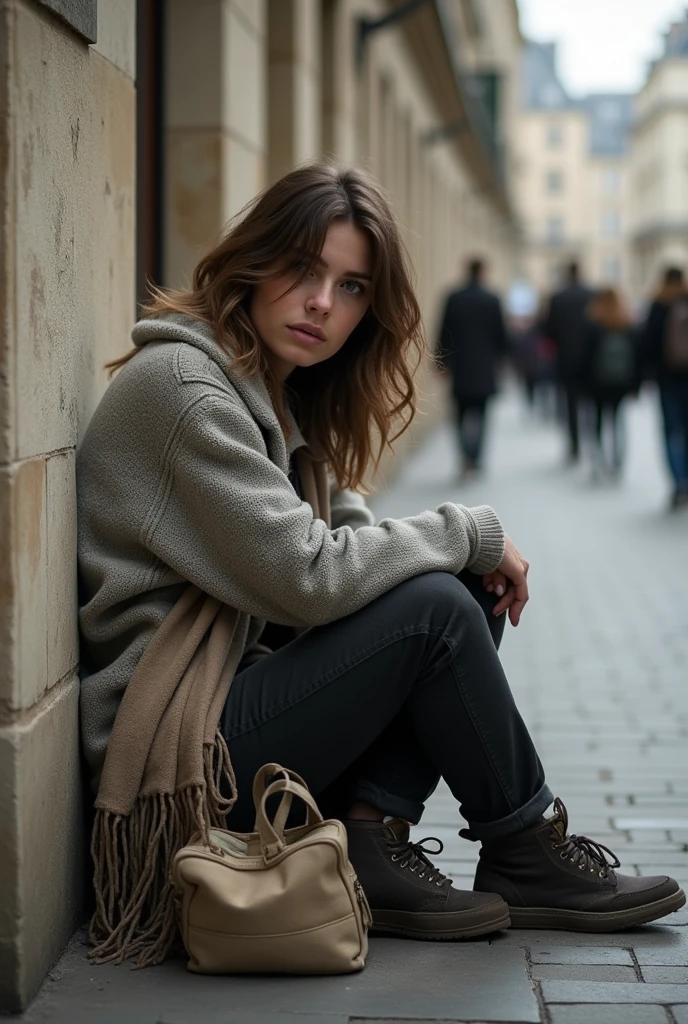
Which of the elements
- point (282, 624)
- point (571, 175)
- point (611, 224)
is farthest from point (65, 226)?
point (611, 224)

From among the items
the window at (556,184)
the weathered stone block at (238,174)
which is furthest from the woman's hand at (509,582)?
the window at (556,184)

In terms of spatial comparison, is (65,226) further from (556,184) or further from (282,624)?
(556,184)

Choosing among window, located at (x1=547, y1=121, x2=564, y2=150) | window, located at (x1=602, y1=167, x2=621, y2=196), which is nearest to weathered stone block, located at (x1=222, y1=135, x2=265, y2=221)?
window, located at (x1=547, y1=121, x2=564, y2=150)

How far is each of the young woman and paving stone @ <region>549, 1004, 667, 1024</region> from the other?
0.40 m

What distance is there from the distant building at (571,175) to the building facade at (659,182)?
9445 mm

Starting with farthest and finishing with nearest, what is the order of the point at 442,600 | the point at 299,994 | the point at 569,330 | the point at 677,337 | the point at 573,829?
the point at 569,330
the point at 677,337
the point at 573,829
the point at 442,600
the point at 299,994

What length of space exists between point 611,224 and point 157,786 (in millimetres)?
Result: 135607

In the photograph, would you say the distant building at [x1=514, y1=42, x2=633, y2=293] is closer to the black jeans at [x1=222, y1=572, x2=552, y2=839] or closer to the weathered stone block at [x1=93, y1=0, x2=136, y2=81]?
the weathered stone block at [x1=93, y1=0, x2=136, y2=81]

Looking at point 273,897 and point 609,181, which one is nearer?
point 273,897

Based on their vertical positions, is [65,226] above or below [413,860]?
above

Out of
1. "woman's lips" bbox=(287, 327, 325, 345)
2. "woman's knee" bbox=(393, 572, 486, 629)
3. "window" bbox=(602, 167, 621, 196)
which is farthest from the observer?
"window" bbox=(602, 167, 621, 196)

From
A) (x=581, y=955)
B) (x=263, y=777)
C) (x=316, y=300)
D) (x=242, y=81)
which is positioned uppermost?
(x=242, y=81)

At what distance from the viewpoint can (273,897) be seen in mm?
3055

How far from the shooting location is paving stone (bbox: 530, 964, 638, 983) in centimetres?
324
